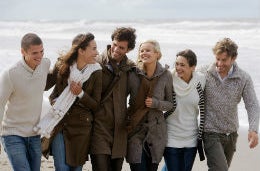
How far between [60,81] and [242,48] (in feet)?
46.9

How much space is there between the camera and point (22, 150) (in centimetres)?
463

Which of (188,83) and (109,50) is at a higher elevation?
(109,50)

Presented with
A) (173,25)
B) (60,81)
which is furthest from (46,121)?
(173,25)

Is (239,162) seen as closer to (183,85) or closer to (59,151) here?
(183,85)

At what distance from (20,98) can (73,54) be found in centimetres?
65

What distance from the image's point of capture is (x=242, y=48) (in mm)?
18312

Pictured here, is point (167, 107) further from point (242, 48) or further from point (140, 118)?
point (242, 48)

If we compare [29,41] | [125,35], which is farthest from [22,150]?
[125,35]

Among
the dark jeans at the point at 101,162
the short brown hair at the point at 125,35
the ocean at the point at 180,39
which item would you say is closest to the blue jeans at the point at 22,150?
the dark jeans at the point at 101,162

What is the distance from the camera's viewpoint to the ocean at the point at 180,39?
566 inches

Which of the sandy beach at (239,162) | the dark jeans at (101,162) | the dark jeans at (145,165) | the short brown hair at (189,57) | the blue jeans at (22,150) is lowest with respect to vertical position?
the sandy beach at (239,162)

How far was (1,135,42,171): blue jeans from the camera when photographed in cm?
460

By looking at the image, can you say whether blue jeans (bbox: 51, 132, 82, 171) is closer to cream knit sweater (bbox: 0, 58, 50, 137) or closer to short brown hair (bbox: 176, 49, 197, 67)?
cream knit sweater (bbox: 0, 58, 50, 137)

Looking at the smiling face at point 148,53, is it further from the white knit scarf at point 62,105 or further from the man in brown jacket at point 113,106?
the white knit scarf at point 62,105
